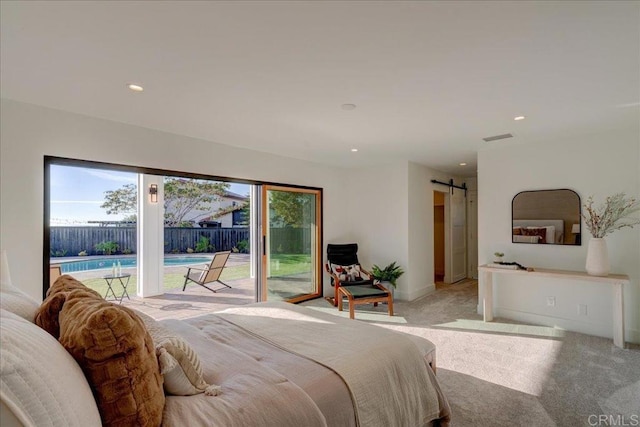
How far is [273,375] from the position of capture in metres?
1.47

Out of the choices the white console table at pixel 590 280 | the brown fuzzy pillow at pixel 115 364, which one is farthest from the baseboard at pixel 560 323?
the brown fuzzy pillow at pixel 115 364

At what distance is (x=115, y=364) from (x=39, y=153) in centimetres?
289

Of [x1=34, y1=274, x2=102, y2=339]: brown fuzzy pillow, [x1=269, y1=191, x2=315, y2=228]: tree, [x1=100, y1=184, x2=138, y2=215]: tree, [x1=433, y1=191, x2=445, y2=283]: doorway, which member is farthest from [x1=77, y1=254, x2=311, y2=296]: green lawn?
[x1=34, y1=274, x2=102, y2=339]: brown fuzzy pillow

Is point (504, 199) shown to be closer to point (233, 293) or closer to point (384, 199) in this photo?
point (384, 199)

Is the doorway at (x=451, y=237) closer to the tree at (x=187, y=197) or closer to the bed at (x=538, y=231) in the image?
the bed at (x=538, y=231)

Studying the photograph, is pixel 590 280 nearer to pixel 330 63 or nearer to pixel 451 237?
pixel 451 237

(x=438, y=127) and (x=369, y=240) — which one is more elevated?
(x=438, y=127)

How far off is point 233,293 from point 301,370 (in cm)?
514

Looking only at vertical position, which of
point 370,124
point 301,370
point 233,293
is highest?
point 370,124

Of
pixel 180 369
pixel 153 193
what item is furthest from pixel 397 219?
pixel 180 369

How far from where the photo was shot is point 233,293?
637 centimetres

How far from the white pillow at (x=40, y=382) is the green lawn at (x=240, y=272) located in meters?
4.18

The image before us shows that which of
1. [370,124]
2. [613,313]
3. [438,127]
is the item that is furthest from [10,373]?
[613,313]

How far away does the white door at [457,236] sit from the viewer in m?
6.85
